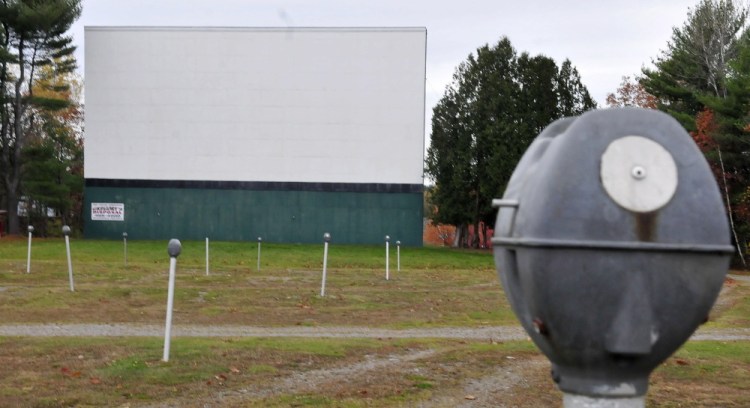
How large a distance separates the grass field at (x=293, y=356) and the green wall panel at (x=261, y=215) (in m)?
23.8

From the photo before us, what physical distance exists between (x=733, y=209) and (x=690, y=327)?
1574 inches

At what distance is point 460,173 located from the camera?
1825 inches

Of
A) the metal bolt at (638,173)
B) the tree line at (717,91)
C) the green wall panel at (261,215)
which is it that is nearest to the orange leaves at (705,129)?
the tree line at (717,91)

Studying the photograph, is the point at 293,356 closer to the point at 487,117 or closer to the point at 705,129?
the point at 705,129

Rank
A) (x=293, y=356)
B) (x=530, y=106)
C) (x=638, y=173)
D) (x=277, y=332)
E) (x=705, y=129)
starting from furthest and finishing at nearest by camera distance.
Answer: (x=530, y=106)
(x=705, y=129)
(x=277, y=332)
(x=293, y=356)
(x=638, y=173)

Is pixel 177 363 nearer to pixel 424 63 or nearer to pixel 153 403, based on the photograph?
pixel 153 403

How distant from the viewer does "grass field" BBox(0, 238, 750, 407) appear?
929 cm

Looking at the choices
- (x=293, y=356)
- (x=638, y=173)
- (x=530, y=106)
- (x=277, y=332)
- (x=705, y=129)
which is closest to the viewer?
(x=638, y=173)

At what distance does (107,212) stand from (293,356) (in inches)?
1527

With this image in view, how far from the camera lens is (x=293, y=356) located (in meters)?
11.4

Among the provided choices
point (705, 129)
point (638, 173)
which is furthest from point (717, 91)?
point (638, 173)

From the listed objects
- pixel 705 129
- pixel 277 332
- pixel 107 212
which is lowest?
pixel 277 332

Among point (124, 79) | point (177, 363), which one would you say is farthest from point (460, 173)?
point (177, 363)

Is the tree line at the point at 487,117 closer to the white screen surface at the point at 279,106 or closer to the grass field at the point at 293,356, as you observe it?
the white screen surface at the point at 279,106
